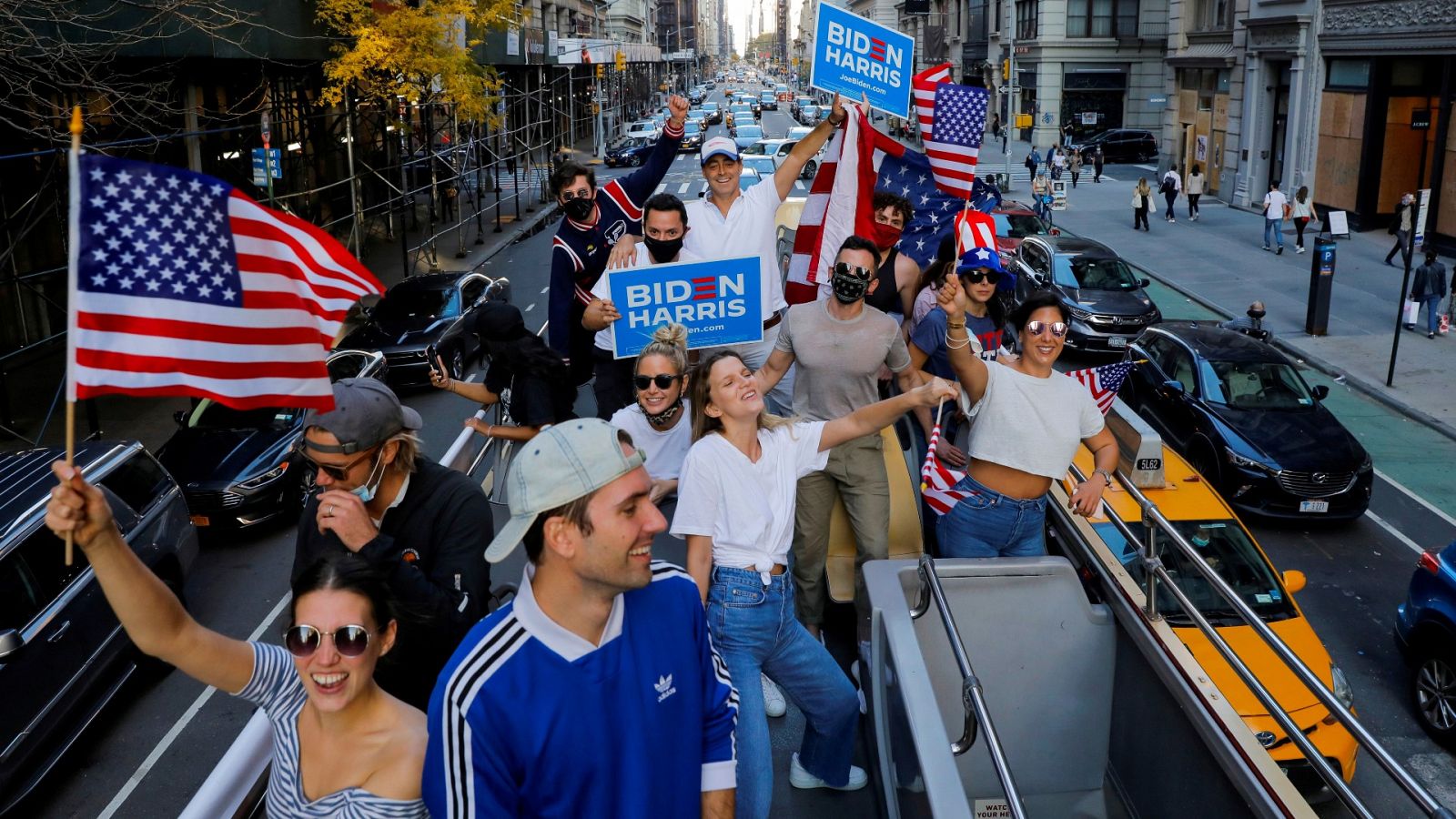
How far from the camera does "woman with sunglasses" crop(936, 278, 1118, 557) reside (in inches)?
224

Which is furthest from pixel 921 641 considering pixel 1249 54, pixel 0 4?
pixel 1249 54

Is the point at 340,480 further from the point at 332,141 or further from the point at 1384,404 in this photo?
the point at 332,141

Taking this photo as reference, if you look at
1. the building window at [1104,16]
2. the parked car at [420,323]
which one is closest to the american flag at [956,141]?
the parked car at [420,323]

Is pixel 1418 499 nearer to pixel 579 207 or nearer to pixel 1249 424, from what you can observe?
pixel 1249 424

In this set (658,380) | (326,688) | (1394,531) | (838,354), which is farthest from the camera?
(1394,531)

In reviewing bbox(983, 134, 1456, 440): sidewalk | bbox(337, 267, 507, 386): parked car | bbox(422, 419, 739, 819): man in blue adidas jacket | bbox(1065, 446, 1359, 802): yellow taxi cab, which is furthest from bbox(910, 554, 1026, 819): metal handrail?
bbox(983, 134, 1456, 440): sidewalk

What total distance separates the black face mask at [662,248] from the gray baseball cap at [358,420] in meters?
2.88

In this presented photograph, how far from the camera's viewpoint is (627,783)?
118 inches

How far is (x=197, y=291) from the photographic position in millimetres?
3738

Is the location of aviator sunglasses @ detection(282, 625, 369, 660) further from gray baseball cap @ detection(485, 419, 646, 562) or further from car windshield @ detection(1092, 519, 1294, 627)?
car windshield @ detection(1092, 519, 1294, 627)

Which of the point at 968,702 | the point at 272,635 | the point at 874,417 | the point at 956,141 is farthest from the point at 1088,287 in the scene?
the point at 968,702

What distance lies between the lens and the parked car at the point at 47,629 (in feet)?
26.0

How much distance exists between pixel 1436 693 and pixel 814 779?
6454 millimetres

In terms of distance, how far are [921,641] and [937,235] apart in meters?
4.86
